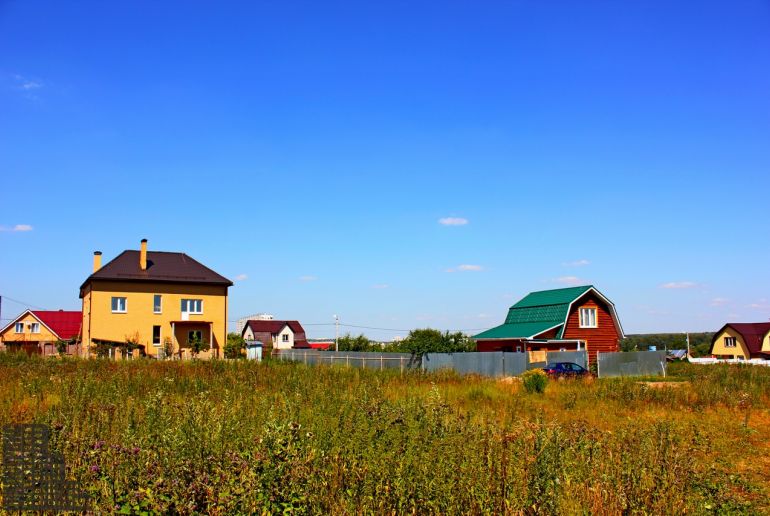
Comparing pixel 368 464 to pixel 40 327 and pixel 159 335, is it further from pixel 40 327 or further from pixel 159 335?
pixel 40 327

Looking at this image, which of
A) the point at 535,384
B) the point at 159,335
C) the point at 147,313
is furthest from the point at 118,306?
the point at 535,384

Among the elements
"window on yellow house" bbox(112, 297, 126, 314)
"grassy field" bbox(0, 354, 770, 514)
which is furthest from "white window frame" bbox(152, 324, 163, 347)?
"grassy field" bbox(0, 354, 770, 514)

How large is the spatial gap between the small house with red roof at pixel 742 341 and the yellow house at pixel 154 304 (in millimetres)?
57246

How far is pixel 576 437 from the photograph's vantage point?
7.30 metres

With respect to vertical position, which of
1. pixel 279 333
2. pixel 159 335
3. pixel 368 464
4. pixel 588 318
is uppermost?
pixel 588 318

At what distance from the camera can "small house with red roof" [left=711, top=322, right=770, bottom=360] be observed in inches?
2630

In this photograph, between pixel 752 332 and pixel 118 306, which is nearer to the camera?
pixel 118 306

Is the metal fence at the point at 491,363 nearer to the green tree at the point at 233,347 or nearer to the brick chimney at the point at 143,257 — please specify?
the green tree at the point at 233,347

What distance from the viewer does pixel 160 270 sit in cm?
4362

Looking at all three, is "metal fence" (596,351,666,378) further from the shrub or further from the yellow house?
the yellow house

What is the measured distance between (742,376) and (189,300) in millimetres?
35355

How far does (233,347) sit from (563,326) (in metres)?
21.6

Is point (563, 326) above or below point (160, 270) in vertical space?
below

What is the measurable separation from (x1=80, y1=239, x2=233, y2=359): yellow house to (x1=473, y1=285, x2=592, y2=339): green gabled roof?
19.4m
